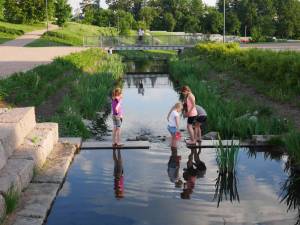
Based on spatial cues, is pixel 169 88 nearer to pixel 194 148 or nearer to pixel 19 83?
pixel 19 83

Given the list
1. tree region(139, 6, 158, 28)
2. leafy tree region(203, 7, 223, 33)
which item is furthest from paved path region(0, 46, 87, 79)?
tree region(139, 6, 158, 28)

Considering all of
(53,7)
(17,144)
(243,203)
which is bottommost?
(243,203)

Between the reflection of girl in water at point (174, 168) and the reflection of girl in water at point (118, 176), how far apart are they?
3.31 feet

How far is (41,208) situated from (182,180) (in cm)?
296

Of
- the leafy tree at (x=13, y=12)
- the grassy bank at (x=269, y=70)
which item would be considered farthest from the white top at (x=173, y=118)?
the leafy tree at (x=13, y=12)

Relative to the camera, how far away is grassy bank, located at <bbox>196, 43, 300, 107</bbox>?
18078 millimetres

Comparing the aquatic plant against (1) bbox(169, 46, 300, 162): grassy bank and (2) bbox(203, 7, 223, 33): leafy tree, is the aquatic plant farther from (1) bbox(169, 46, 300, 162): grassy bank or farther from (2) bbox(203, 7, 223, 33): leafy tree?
(2) bbox(203, 7, 223, 33): leafy tree

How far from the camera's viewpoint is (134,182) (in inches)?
384

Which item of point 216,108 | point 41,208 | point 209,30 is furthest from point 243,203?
point 209,30

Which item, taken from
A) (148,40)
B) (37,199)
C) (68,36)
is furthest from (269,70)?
(68,36)

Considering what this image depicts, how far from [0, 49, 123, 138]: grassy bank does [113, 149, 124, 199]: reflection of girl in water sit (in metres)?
2.74

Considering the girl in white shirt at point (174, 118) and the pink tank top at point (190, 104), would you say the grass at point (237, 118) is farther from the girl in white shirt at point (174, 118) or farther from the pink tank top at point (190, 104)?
the girl in white shirt at point (174, 118)

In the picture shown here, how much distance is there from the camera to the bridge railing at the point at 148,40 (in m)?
51.4

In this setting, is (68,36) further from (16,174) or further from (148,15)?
(16,174)
